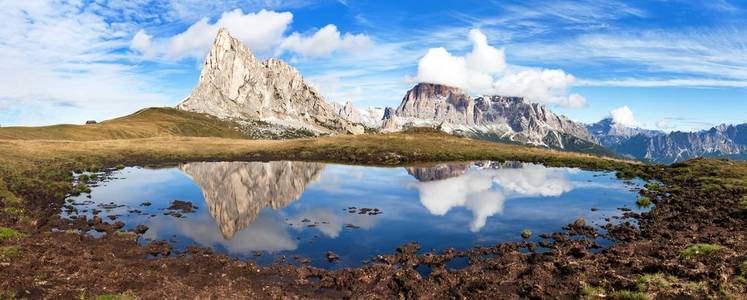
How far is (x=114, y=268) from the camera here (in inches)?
1232

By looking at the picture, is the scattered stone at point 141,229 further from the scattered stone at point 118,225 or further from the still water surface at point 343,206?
the scattered stone at point 118,225

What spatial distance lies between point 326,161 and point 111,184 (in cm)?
5723

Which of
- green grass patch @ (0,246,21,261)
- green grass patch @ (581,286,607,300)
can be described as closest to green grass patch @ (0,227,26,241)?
green grass patch @ (0,246,21,261)

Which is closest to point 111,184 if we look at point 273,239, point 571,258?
point 273,239

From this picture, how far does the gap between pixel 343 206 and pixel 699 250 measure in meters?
40.8

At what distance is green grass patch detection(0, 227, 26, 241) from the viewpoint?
3475cm

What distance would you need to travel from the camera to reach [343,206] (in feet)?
203

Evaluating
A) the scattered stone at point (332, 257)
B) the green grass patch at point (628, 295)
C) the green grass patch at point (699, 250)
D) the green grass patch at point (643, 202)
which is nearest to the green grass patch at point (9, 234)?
the scattered stone at point (332, 257)

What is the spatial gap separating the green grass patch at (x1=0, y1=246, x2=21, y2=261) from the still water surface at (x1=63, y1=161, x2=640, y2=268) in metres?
10.9

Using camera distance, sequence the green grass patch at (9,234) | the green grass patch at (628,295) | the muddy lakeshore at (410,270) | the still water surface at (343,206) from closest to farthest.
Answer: the green grass patch at (628,295) < the muddy lakeshore at (410,270) < the green grass patch at (9,234) < the still water surface at (343,206)

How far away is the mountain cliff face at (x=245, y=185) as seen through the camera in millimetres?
54500

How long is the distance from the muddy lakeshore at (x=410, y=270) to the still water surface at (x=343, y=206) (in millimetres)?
3490

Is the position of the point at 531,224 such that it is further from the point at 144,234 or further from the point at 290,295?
the point at 144,234

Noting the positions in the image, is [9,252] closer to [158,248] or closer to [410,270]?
[158,248]
